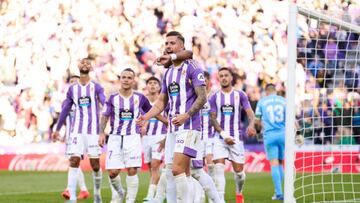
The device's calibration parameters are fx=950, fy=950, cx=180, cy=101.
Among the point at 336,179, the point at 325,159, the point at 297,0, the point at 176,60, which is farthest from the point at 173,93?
the point at 297,0

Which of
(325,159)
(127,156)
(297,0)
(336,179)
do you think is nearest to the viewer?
(127,156)

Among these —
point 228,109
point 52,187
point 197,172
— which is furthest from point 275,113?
point 197,172

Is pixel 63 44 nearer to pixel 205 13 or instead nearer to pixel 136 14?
pixel 136 14

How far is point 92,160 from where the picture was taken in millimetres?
14227

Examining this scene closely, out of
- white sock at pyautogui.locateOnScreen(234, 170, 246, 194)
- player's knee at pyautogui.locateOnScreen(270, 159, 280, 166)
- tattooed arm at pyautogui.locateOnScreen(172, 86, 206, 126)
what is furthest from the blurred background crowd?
tattooed arm at pyautogui.locateOnScreen(172, 86, 206, 126)

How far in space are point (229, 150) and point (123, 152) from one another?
1.66 meters

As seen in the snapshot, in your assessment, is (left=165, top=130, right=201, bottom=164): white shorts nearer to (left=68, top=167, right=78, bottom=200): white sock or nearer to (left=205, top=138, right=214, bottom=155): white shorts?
(left=68, top=167, right=78, bottom=200): white sock

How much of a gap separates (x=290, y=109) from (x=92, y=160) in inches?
185

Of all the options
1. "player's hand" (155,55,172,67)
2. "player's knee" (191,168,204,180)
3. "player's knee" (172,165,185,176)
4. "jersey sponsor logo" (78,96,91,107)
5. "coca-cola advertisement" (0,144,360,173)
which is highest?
"player's hand" (155,55,172,67)

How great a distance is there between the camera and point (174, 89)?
35.4ft

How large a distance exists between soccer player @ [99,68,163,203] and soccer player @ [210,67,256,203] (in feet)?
3.81

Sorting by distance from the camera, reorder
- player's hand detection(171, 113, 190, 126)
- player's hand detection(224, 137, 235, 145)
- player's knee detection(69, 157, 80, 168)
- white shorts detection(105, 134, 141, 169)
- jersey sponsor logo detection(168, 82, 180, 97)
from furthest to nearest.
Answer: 1. player's hand detection(224, 137, 235, 145)
2. player's knee detection(69, 157, 80, 168)
3. white shorts detection(105, 134, 141, 169)
4. jersey sponsor logo detection(168, 82, 180, 97)
5. player's hand detection(171, 113, 190, 126)

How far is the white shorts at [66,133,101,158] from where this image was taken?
14073mm

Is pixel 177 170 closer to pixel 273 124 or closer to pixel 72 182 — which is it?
pixel 72 182
